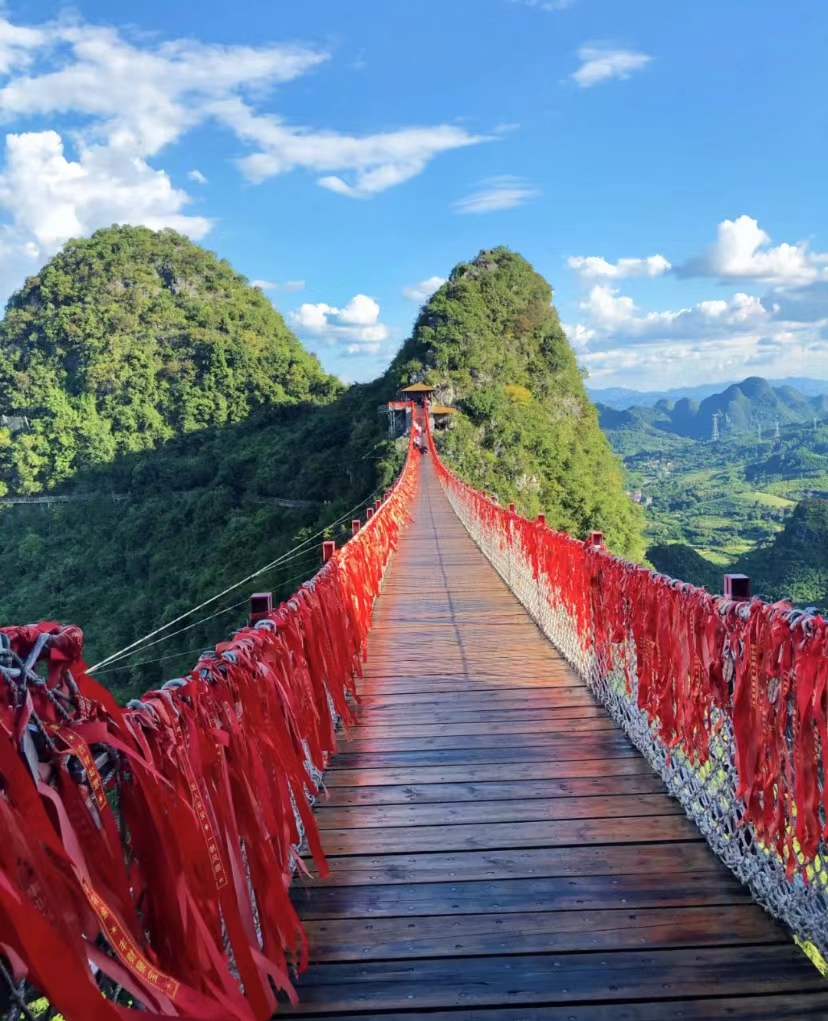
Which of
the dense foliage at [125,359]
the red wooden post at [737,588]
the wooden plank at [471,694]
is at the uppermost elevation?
the dense foliage at [125,359]

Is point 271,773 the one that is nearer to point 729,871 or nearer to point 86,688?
point 86,688

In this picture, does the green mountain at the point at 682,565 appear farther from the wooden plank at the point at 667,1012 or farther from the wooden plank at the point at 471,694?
the wooden plank at the point at 667,1012

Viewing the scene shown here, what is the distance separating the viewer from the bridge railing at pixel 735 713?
195cm

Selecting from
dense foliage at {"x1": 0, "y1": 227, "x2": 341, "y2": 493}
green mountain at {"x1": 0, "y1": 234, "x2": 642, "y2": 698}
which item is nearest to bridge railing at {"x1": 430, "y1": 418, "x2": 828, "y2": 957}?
green mountain at {"x1": 0, "y1": 234, "x2": 642, "y2": 698}

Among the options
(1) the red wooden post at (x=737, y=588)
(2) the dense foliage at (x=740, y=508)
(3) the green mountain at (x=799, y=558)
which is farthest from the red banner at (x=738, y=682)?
(3) the green mountain at (x=799, y=558)

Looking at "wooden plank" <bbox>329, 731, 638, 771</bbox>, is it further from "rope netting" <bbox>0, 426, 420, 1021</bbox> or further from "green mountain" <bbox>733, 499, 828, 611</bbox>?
"green mountain" <bbox>733, 499, 828, 611</bbox>

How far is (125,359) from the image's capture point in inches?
2114

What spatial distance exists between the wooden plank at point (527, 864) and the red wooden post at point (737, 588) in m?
0.83

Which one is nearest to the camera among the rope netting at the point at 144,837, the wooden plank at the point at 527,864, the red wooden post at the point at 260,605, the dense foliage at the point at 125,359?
the rope netting at the point at 144,837

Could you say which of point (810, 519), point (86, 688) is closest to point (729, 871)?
point (86, 688)

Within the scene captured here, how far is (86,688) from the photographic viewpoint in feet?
4.43

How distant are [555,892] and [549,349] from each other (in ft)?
159

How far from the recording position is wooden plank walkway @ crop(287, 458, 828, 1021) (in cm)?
195

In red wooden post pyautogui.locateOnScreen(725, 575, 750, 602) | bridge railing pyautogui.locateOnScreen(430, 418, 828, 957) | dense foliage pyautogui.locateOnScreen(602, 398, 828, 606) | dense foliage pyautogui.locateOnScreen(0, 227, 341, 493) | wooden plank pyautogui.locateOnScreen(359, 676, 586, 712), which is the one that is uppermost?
dense foliage pyautogui.locateOnScreen(0, 227, 341, 493)
